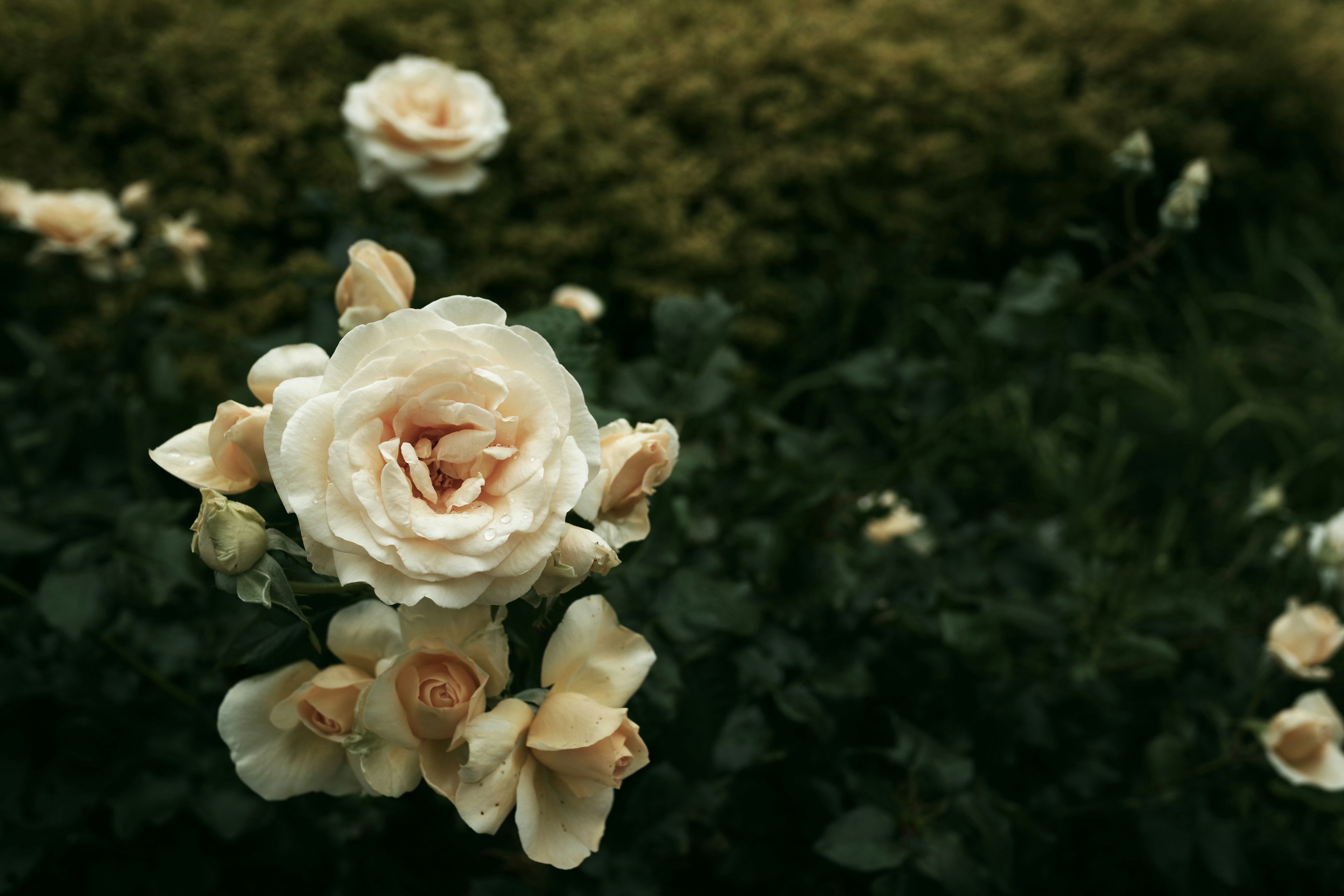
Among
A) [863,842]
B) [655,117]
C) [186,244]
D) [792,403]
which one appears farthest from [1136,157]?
[186,244]

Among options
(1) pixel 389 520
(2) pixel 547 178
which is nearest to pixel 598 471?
(1) pixel 389 520

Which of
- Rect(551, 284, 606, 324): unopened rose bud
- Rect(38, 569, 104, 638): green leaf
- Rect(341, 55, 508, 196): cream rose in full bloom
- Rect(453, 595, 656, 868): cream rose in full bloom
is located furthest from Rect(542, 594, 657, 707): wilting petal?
Rect(341, 55, 508, 196): cream rose in full bloom

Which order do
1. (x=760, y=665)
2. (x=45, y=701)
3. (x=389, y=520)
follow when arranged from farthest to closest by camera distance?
(x=45, y=701), (x=760, y=665), (x=389, y=520)

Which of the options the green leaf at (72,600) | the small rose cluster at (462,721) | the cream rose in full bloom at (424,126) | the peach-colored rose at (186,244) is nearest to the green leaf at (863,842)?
the small rose cluster at (462,721)

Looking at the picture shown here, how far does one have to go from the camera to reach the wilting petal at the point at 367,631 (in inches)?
26.1

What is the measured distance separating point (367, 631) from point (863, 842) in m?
0.60

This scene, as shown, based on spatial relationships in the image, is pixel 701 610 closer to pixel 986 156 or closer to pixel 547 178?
pixel 547 178

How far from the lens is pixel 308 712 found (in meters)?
0.66

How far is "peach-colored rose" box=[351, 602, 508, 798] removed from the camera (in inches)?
23.2

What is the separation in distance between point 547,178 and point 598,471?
170cm

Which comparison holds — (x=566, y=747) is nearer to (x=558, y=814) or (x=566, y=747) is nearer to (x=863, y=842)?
(x=558, y=814)

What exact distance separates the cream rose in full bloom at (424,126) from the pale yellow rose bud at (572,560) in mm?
821

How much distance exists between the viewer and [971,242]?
8.46 ft

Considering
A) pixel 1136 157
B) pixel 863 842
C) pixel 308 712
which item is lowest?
pixel 863 842
